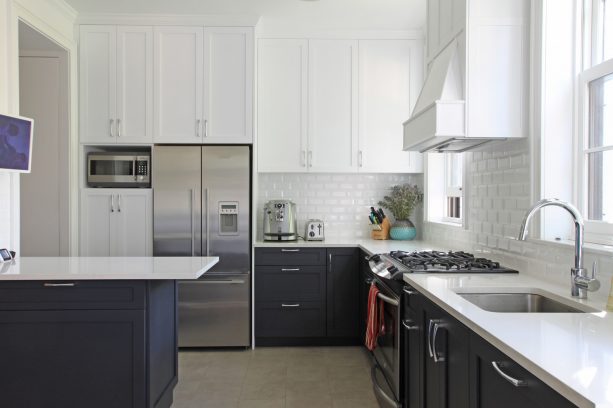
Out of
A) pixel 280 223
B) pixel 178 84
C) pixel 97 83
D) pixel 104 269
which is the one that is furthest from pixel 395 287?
pixel 97 83

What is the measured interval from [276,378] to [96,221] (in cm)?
200

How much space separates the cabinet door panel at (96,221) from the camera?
388cm

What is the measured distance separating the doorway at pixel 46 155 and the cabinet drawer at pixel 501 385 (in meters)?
3.42

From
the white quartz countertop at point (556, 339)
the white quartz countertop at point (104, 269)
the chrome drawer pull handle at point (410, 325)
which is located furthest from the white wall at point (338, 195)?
the white quartz countertop at point (556, 339)

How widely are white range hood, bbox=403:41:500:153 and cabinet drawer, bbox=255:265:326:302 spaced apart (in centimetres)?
157

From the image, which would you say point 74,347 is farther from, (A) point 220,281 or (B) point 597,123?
(B) point 597,123

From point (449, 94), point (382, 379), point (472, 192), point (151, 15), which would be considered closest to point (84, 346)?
point (382, 379)

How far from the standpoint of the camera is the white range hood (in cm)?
235

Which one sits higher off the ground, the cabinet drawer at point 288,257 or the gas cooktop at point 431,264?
the gas cooktop at point 431,264

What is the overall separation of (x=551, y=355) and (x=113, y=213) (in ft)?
11.7

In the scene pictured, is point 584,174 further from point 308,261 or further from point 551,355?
point 308,261

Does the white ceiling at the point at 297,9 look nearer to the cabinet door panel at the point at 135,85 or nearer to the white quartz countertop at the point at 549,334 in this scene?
the cabinet door panel at the point at 135,85

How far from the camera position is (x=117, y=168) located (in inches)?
154

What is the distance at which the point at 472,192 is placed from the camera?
3.05 meters
